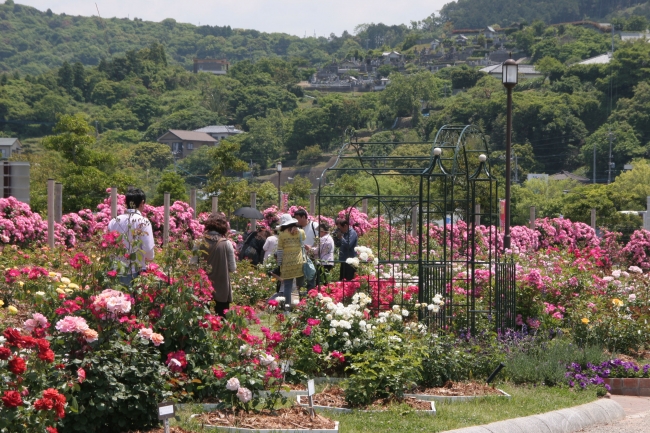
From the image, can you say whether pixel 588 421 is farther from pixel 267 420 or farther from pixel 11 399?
pixel 11 399

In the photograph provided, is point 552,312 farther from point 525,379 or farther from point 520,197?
point 520,197

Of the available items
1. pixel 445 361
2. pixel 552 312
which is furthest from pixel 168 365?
pixel 552 312

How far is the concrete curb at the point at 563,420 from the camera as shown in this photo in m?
6.31

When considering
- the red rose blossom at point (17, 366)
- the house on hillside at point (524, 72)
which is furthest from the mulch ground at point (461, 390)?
the house on hillside at point (524, 72)

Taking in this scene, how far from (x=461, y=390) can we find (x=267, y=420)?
6.61ft

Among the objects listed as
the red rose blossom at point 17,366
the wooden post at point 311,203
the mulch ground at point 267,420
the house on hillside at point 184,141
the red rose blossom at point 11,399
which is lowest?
the mulch ground at point 267,420

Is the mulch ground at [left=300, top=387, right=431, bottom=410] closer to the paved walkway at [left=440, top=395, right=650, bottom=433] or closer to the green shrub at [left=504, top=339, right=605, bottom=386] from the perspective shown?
the paved walkway at [left=440, top=395, right=650, bottom=433]

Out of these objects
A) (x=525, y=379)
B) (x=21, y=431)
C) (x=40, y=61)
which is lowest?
(x=525, y=379)

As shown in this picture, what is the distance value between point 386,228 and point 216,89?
119116 millimetres

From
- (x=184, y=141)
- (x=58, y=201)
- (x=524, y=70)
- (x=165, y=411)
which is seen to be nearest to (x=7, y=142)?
(x=184, y=141)

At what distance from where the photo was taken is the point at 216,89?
135 m

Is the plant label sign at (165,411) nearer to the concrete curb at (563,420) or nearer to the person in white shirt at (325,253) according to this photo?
the concrete curb at (563,420)

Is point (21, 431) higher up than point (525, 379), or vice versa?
point (21, 431)

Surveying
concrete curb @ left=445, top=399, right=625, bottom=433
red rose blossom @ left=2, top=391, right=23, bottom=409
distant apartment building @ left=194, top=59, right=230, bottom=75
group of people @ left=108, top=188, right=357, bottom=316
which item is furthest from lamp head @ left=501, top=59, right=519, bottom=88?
distant apartment building @ left=194, top=59, right=230, bottom=75
